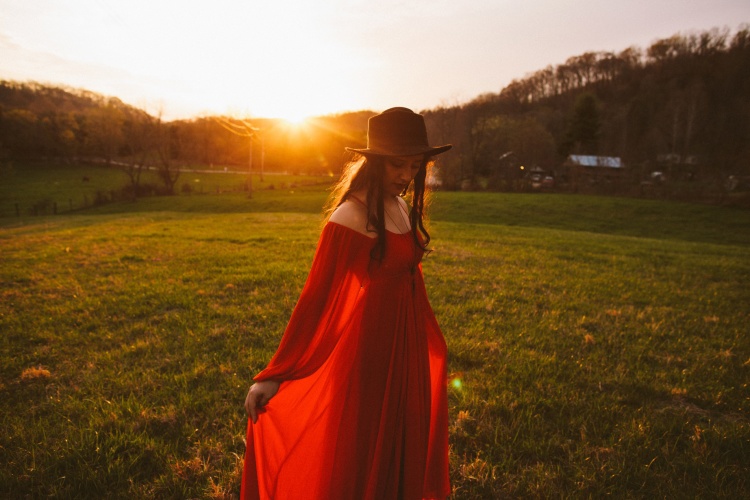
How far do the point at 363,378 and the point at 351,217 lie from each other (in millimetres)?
893

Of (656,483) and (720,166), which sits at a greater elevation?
(720,166)

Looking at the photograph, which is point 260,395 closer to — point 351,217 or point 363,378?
point 363,378

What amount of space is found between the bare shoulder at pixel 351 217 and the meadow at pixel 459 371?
7.47 feet

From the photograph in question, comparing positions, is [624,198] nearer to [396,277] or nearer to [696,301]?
[696,301]

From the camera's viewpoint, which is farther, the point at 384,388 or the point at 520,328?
the point at 520,328

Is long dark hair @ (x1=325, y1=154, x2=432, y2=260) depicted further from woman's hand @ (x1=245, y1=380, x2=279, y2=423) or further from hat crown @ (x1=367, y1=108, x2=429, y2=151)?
woman's hand @ (x1=245, y1=380, x2=279, y2=423)

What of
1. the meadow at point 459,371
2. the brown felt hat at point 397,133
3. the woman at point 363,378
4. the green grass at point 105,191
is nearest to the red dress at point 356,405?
the woman at point 363,378

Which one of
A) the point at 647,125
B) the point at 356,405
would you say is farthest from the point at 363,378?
the point at 647,125

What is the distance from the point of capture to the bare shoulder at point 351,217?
6.38ft

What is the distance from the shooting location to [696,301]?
7688 mm

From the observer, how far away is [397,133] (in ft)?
6.69

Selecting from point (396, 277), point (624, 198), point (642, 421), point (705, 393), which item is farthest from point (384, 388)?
point (624, 198)

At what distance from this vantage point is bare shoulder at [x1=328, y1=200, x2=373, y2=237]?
1.94 metres

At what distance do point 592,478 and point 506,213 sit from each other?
26.2 meters
